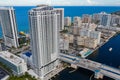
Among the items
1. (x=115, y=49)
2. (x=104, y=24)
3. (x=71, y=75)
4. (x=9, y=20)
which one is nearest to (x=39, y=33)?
(x=71, y=75)

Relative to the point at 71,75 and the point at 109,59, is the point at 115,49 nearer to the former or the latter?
the point at 109,59

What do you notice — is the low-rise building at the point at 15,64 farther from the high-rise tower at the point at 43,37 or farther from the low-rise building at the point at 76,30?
the low-rise building at the point at 76,30

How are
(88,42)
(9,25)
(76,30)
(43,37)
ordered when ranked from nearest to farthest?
1. (43,37)
2. (9,25)
3. (88,42)
4. (76,30)

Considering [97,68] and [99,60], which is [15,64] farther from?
[99,60]

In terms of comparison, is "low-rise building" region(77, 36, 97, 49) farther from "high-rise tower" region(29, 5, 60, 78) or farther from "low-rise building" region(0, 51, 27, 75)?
"low-rise building" region(0, 51, 27, 75)

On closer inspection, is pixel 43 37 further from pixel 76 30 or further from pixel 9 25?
pixel 76 30

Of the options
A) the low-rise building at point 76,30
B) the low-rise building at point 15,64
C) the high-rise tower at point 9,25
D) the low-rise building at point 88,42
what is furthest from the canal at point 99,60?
the high-rise tower at point 9,25

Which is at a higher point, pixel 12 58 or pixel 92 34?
pixel 92 34

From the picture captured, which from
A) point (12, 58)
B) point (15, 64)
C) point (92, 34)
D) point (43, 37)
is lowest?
point (15, 64)

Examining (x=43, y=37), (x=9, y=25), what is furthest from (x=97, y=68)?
(x=9, y=25)

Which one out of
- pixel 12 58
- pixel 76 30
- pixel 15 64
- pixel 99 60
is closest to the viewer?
pixel 15 64

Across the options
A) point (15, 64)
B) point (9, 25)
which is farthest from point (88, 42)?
point (9, 25)

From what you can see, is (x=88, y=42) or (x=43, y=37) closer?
(x=43, y=37)

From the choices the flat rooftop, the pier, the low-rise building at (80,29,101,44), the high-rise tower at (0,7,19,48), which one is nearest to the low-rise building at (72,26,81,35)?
the low-rise building at (80,29,101,44)
